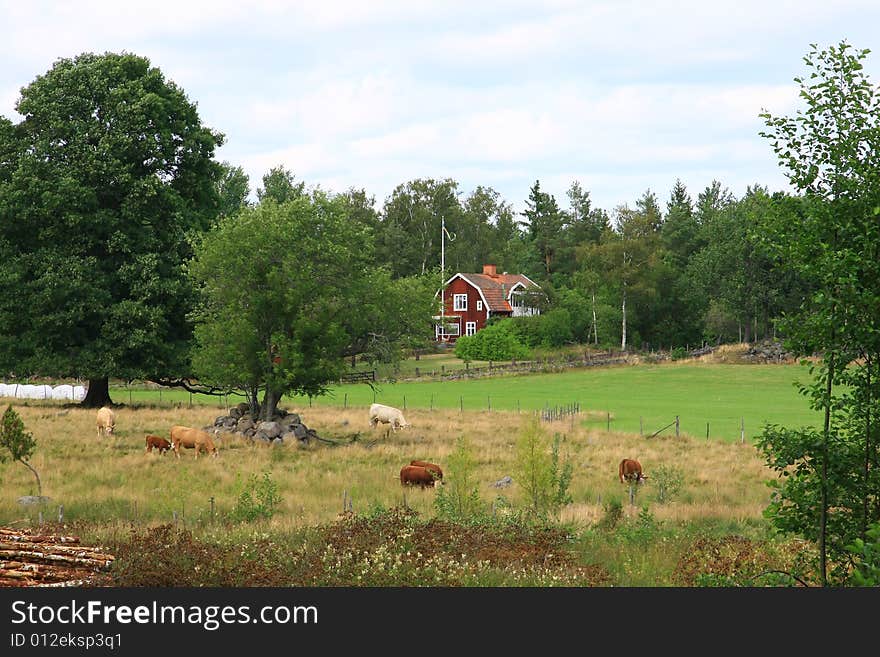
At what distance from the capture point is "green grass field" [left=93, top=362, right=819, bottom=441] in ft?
157

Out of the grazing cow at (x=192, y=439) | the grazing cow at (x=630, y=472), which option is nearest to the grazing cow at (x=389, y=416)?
the grazing cow at (x=192, y=439)

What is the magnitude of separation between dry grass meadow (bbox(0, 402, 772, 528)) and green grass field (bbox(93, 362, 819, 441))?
22.2ft

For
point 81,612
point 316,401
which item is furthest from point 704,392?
point 81,612

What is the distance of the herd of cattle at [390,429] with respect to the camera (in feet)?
84.1

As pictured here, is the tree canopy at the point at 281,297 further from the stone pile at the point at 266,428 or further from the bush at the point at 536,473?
the bush at the point at 536,473

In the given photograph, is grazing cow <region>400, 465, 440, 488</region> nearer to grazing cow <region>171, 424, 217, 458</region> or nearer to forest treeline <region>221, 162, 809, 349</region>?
grazing cow <region>171, 424, 217, 458</region>

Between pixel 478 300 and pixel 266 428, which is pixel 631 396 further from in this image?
pixel 478 300

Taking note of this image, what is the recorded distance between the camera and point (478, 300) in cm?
10762

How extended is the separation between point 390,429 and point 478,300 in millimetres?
69038

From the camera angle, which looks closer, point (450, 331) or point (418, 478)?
point (418, 478)

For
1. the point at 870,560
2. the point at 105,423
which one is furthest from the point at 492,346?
the point at 870,560

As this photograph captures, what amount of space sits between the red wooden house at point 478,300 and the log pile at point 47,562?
91.4 m

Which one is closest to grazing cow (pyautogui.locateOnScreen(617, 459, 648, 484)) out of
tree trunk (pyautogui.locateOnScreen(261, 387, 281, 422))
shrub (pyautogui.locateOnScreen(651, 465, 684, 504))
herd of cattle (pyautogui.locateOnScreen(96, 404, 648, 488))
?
herd of cattle (pyautogui.locateOnScreen(96, 404, 648, 488))

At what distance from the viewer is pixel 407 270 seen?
4478 inches
